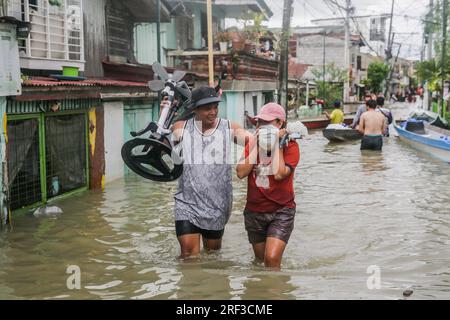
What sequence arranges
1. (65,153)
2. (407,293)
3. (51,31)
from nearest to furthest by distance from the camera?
1. (407,293)
2. (65,153)
3. (51,31)

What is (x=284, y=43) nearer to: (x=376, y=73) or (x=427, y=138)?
(x=427, y=138)

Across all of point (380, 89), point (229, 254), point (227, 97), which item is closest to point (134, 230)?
point (229, 254)

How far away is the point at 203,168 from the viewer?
548 centimetres

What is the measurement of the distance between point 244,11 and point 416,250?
20.9 meters

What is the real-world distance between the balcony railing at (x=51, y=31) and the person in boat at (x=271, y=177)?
6.60 meters

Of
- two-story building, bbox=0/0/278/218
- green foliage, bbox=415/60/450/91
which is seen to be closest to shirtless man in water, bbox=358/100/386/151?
two-story building, bbox=0/0/278/218

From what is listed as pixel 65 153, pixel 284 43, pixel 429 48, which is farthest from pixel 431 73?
pixel 65 153

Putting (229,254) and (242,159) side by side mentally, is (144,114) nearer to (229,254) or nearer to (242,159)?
(229,254)

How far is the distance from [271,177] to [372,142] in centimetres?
1196

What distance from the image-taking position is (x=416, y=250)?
7.01 metres

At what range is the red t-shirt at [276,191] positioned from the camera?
5.30 meters

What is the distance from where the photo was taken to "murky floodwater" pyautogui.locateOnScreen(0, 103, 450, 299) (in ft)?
17.6

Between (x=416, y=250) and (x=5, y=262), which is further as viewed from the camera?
(x=416, y=250)

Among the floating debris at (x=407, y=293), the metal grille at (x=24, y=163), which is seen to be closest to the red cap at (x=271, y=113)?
the floating debris at (x=407, y=293)
